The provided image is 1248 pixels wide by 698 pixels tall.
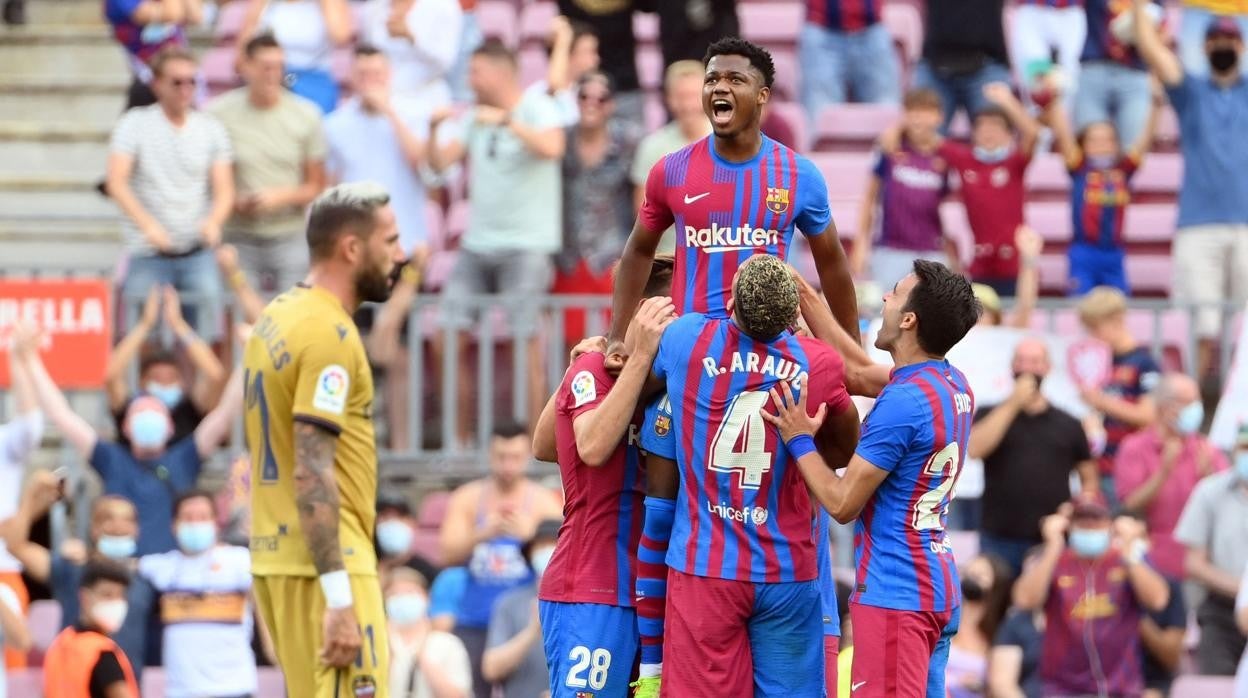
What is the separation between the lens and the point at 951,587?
23.4 feet

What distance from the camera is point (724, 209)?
23.1 ft

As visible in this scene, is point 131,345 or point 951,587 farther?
point 131,345

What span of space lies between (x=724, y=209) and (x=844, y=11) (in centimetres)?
747

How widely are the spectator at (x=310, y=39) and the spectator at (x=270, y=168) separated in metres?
0.91

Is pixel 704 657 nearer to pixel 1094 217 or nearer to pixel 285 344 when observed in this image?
pixel 285 344

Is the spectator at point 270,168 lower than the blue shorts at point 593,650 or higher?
higher

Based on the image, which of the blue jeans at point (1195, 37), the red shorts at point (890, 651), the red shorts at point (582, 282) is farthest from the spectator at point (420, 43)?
the red shorts at point (890, 651)

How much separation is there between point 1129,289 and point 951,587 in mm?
7275

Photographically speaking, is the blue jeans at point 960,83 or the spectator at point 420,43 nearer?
the spectator at point 420,43

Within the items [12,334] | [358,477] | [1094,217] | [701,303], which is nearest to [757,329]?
[701,303]

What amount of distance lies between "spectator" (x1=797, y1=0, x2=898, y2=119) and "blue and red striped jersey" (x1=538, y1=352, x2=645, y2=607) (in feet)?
24.4

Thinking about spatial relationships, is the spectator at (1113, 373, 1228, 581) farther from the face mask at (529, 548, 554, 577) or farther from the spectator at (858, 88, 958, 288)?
the face mask at (529, 548, 554, 577)

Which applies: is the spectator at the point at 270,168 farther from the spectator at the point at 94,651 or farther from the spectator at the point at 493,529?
the spectator at the point at 94,651

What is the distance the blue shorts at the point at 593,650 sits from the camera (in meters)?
7.16
